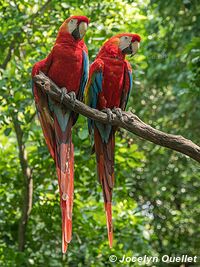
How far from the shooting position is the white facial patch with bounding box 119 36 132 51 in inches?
85.0

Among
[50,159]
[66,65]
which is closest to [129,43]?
[66,65]

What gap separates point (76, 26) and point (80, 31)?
0.08ft

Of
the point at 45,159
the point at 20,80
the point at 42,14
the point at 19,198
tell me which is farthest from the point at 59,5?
the point at 19,198

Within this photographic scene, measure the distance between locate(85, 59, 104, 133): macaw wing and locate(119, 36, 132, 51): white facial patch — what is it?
108mm

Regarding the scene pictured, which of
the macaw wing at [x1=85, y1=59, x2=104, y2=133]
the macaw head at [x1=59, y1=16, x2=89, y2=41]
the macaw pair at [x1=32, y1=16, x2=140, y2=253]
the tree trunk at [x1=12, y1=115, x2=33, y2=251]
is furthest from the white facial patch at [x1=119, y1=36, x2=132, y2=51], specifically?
the tree trunk at [x1=12, y1=115, x2=33, y2=251]

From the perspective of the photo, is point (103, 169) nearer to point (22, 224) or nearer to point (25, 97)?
point (25, 97)

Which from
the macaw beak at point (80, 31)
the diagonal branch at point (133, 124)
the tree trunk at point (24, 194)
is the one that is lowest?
the tree trunk at point (24, 194)

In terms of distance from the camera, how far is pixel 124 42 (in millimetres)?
2178

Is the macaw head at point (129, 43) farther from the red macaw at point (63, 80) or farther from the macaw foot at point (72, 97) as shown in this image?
the macaw foot at point (72, 97)

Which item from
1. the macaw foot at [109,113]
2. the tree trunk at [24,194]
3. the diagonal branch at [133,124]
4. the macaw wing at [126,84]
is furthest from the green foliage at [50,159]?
the diagonal branch at [133,124]

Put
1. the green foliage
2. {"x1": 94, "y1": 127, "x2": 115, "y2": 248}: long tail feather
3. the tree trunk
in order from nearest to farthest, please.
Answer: {"x1": 94, "y1": 127, "x2": 115, "y2": 248}: long tail feather, the green foliage, the tree trunk

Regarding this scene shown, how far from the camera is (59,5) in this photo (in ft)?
11.0

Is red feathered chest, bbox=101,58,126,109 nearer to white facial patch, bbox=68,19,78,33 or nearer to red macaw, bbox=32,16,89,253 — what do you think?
red macaw, bbox=32,16,89,253

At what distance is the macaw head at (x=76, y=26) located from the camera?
1976mm
